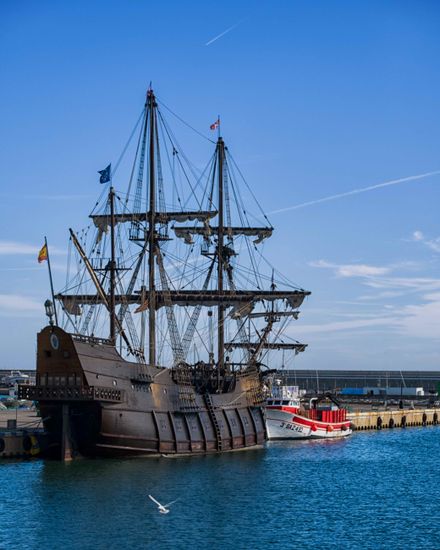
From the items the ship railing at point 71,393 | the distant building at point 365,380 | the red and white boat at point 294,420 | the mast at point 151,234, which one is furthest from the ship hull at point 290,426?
the distant building at point 365,380

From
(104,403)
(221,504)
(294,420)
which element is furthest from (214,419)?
(221,504)

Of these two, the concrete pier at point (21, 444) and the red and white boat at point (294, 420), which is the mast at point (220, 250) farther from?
the concrete pier at point (21, 444)

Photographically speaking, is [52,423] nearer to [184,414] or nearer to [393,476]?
[184,414]

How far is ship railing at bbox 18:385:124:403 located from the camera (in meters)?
47.5

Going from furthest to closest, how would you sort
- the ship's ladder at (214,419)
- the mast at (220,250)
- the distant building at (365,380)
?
the distant building at (365,380) < the mast at (220,250) < the ship's ladder at (214,419)

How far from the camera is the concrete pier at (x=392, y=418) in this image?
309ft

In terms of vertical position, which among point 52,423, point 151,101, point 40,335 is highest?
point 151,101

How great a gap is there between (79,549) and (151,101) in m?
37.9

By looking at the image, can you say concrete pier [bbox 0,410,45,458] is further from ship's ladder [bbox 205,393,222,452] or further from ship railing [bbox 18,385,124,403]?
ship's ladder [bbox 205,393,222,452]

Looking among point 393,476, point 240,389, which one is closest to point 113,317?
point 240,389

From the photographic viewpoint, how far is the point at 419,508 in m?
41.2

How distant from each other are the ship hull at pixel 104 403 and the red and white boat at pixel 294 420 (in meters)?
17.7

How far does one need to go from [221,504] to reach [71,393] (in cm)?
1207

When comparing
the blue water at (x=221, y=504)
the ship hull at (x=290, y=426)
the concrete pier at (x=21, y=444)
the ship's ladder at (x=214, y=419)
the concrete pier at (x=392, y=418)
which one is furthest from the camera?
the concrete pier at (x=392, y=418)
